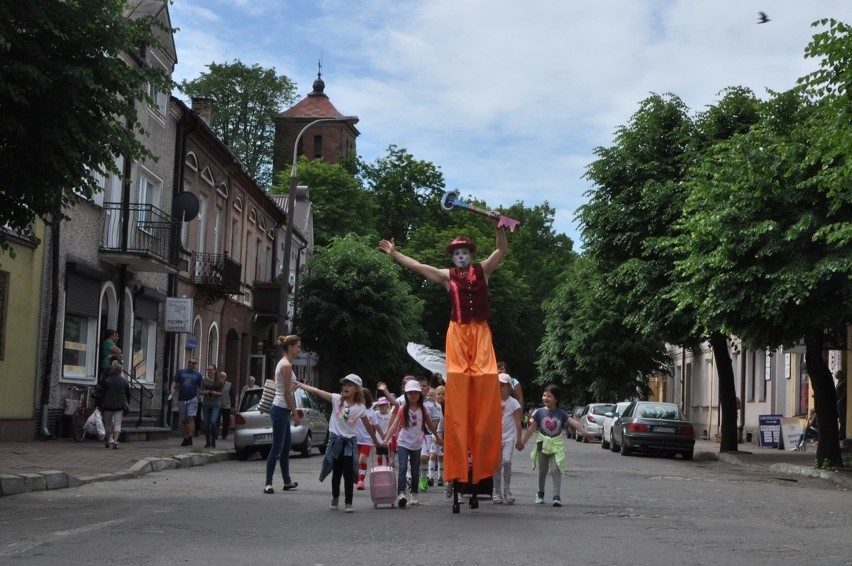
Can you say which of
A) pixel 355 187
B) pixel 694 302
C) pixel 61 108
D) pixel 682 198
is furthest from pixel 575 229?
pixel 355 187

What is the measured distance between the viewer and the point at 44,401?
82.1 feet

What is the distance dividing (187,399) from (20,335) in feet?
12.7

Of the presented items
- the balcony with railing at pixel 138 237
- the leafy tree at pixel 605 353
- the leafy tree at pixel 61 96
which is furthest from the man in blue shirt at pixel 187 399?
the leafy tree at pixel 605 353

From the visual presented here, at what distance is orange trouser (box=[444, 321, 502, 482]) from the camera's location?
11938 millimetres

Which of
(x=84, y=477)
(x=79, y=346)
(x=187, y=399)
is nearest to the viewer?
(x=84, y=477)

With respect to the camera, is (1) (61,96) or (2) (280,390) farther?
(2) (280,390)

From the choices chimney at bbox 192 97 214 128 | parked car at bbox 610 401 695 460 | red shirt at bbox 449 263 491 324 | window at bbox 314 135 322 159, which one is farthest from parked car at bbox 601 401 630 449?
window at bbox 314 135 322 159

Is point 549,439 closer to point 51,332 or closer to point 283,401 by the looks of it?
point 283,401

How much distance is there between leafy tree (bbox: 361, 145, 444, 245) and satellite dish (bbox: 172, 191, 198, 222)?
3919cm

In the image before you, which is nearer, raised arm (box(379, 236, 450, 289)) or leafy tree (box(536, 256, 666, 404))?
raised arm (box(379, 236, 450, 289))

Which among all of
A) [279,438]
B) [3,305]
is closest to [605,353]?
[3,305]

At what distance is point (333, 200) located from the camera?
224ft

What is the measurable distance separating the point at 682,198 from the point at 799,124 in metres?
6.35

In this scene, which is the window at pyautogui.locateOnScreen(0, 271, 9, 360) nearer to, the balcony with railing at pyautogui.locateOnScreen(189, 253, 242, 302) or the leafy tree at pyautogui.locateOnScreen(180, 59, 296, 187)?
the balcony with railing at pyautogui.locateOnScreen(189, 253, 242, 302)
